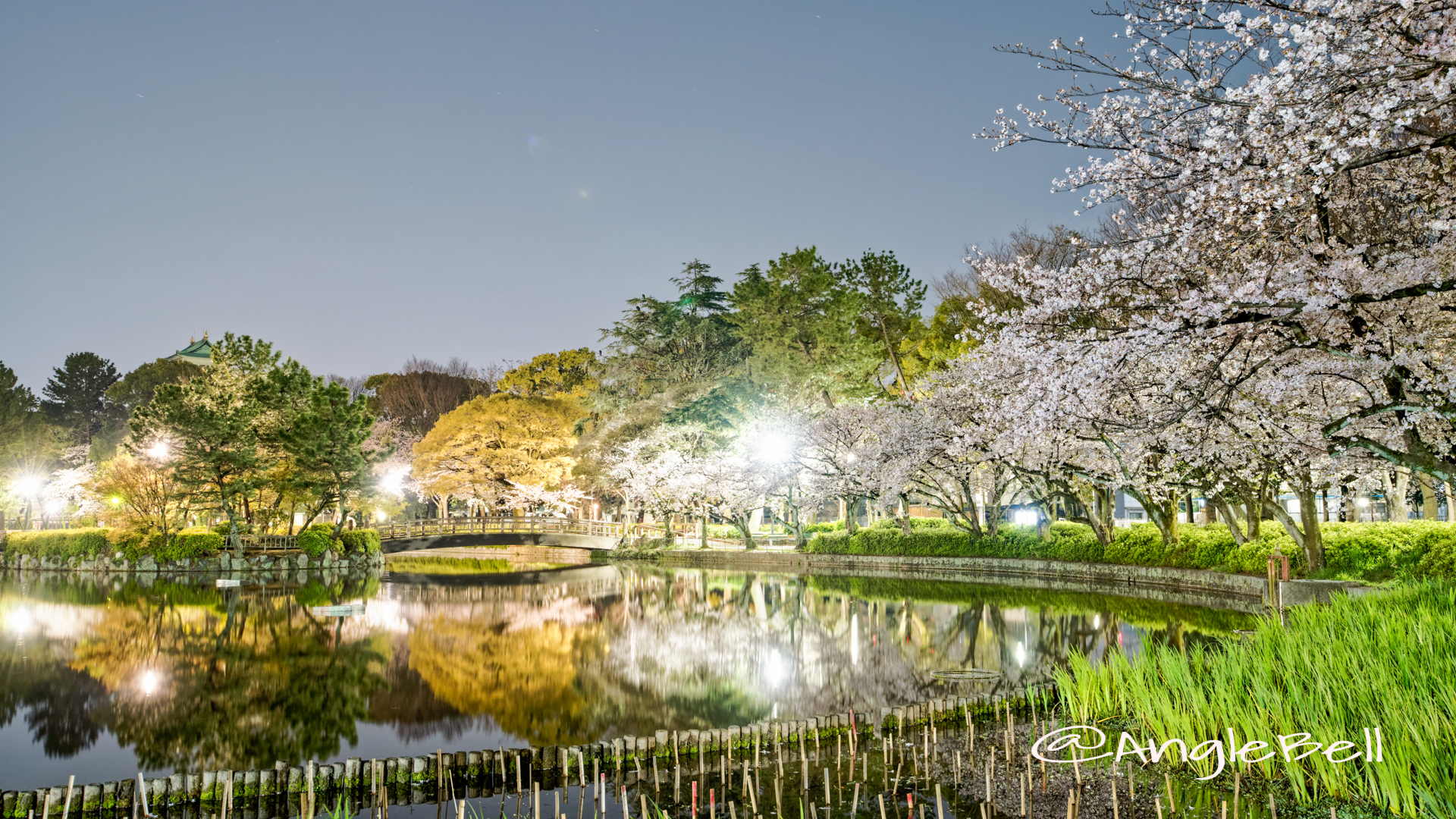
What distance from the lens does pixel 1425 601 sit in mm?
8344

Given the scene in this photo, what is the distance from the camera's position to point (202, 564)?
3038 centimetres

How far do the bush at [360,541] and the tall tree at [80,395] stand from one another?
1450 inches

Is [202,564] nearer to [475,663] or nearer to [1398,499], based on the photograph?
[475,663]

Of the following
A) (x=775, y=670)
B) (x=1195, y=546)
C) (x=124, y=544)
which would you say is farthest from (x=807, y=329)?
(x=124, y=544)

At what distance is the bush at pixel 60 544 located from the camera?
32.0m

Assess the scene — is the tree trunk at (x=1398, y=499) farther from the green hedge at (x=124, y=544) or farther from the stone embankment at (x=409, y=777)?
the green hedge at (x=124, y=544)

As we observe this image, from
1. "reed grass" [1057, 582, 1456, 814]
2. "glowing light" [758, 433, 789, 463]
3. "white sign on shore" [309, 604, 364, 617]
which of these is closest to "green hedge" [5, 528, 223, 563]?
"white sign on shore" [309, 604, 364, 617]

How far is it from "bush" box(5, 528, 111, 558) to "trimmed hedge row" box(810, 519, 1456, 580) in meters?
28.6

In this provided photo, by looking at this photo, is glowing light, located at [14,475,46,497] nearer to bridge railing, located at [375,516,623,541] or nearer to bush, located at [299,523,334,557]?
bridge railing, located at [375,516,623,541]

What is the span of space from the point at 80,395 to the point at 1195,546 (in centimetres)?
7250

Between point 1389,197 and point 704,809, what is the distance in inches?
397

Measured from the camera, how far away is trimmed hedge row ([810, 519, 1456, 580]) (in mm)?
14688

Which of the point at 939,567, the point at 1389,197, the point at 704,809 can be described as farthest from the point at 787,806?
the point at 939,567

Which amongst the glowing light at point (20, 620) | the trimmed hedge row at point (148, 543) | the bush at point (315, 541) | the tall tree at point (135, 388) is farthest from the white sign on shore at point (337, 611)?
the tall tree at point (135, 388)
